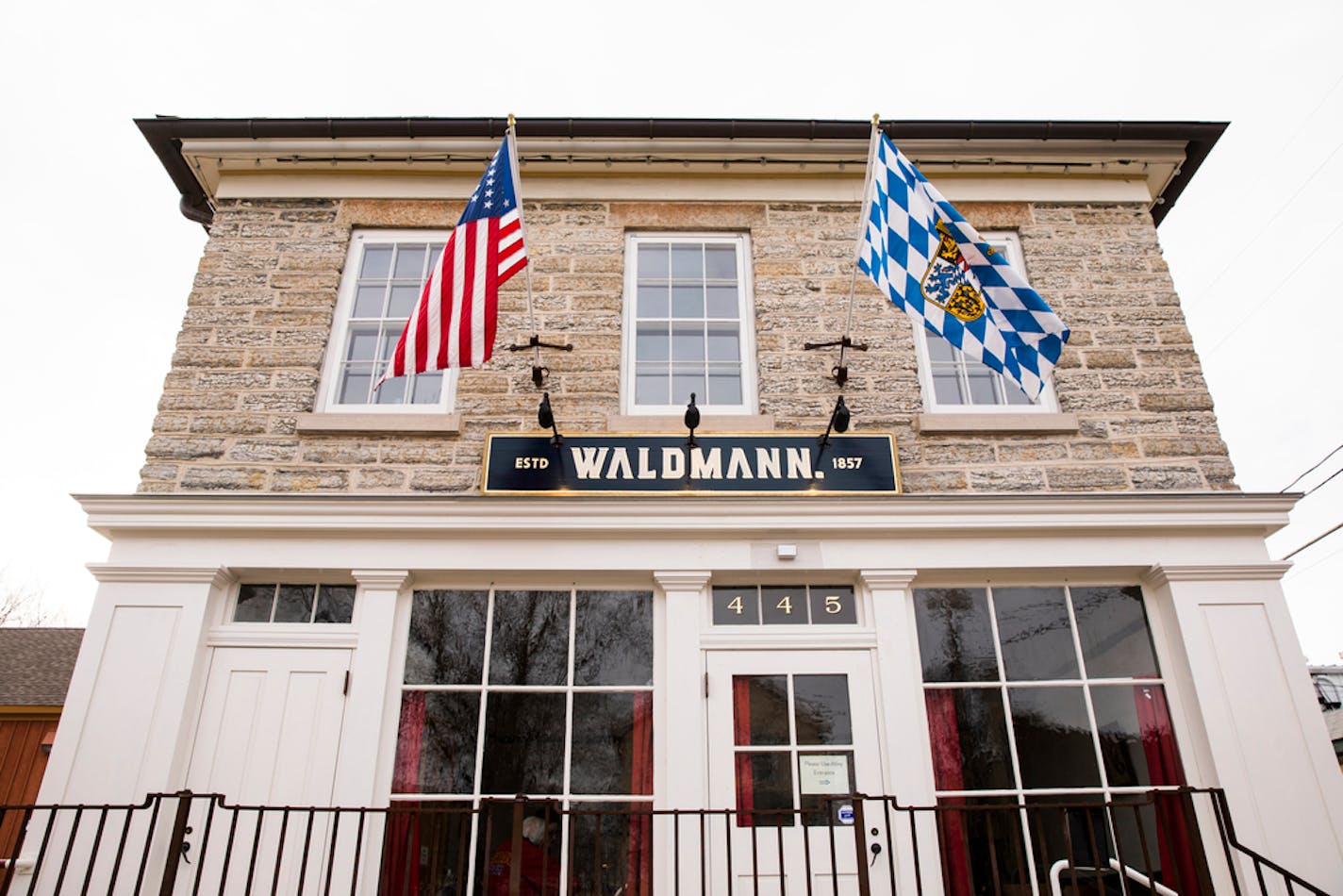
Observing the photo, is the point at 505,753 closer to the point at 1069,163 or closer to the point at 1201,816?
the point at 1201,816

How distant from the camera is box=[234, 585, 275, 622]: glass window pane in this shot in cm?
545

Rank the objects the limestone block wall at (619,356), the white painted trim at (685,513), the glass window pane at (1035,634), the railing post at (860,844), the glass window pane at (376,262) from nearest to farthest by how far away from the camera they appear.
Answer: the railing post at (860,844) < the glass window pane at (1035,634) < the white painted trim at (685,513) < the limestone block wall at (619,356) < the glass window pane at (376,262)

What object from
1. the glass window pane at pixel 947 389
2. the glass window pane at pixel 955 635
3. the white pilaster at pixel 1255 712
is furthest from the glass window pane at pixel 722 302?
the white pilaster at pixel 1255 712

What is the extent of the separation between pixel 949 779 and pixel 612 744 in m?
2.07

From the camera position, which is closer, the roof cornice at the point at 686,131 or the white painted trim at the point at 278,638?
the white painted trim at the point at 278,638

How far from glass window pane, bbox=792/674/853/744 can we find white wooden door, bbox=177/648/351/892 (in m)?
2.85

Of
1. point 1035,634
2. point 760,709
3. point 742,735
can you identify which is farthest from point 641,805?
point 1035,634

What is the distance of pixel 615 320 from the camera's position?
20.6 feet

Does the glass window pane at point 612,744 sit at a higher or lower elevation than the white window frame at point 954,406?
lower

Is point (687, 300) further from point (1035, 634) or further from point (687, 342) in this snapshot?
point (1035, 634)

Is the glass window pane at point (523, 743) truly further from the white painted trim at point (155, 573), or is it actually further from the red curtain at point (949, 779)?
the red curtain at point (949, 779)

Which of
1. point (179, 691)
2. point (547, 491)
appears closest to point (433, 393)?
point (547, 491)

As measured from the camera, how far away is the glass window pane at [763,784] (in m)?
4.86

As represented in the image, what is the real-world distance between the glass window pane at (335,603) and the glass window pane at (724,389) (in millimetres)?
2838
